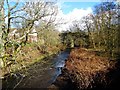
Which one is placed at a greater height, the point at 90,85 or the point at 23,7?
the point at 23,7

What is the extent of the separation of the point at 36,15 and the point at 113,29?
1423cm

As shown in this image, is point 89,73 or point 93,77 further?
point 89,73

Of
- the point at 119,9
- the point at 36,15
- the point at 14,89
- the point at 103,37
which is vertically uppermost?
the point at 119,9

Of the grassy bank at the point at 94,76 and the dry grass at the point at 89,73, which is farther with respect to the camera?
the dry grass at the point at 89,73

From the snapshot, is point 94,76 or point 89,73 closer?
point 94,76

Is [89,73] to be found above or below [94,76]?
above

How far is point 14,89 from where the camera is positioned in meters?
16.9

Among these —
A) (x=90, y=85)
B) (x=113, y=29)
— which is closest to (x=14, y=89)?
(x=90, y=85)

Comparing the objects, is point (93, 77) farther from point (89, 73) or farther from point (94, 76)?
point (89, 73)

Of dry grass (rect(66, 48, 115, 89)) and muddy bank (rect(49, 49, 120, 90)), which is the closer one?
muddy bank (rect(49, 49, 120, 90))

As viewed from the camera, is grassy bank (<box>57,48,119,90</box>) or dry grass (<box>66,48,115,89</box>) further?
dry grass (<box>66,48,115,89</box>)

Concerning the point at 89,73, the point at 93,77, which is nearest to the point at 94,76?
the point at 93,77

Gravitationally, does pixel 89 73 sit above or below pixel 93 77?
above

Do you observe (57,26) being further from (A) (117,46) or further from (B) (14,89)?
(A) (117,46)
